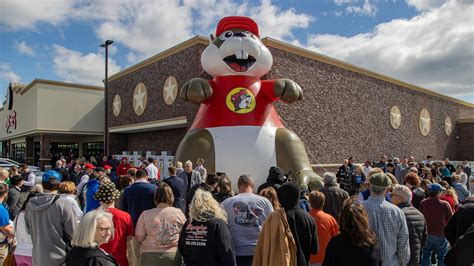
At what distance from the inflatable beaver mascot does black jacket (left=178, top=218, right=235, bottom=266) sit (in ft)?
17.3

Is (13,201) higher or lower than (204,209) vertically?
lower

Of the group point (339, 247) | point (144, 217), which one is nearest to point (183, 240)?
point (144, 217)

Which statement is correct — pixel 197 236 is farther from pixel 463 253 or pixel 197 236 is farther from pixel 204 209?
pixel 463 253

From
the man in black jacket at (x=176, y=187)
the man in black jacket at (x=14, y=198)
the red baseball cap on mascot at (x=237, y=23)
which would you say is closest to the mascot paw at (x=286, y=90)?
the red baseball cap on mascot at (x=237, y=23)

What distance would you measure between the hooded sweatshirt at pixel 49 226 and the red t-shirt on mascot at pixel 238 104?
5319 millimetres

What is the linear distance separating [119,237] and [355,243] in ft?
6.63

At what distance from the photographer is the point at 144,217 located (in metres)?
3.17

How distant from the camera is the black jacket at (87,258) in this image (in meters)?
2.12

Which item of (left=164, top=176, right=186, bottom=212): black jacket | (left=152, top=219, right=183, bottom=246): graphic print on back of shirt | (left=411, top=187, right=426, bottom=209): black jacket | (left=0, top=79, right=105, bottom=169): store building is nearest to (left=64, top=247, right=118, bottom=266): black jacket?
(left=152, top=219, right=183, bottom=246): graphic print on back of shirt

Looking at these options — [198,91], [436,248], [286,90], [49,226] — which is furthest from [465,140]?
[49,226]

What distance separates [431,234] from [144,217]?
353 centimetres

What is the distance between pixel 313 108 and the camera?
15492 millimetres

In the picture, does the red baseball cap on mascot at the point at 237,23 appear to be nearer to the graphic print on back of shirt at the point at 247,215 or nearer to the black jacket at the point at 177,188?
the black jacket at the point at 177,188

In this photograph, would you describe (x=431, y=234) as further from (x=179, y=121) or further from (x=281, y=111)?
(x=179, y=121)
